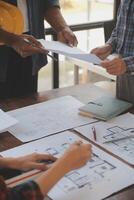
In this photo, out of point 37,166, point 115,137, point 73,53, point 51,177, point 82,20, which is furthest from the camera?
point 82,20

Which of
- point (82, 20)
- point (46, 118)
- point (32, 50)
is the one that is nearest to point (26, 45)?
point (32, 50)

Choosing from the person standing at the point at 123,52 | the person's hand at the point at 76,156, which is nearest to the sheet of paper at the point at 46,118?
the person standing at the point at 123,52

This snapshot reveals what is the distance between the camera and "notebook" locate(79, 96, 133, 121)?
1467mm

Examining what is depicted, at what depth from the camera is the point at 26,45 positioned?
1487 millimetres

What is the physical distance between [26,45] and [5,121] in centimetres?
33

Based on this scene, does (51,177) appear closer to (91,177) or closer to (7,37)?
(91,177)

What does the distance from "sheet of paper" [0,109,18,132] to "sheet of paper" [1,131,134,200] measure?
0.45 ft

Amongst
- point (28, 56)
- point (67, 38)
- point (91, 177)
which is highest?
point (67, 38)

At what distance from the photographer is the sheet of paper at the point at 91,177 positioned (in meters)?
0.99

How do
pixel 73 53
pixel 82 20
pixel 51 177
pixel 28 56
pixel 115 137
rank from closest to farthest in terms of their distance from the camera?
pixel 51 177 → pixel 115 137 → pixel 73 53 → pixel 28 56 → pixel 82 20

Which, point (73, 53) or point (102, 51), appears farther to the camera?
point (102, 51)

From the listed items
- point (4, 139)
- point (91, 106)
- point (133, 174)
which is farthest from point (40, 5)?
point (133, 174)

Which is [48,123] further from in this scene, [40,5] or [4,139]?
[40,5]

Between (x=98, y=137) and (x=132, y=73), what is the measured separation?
40cm
